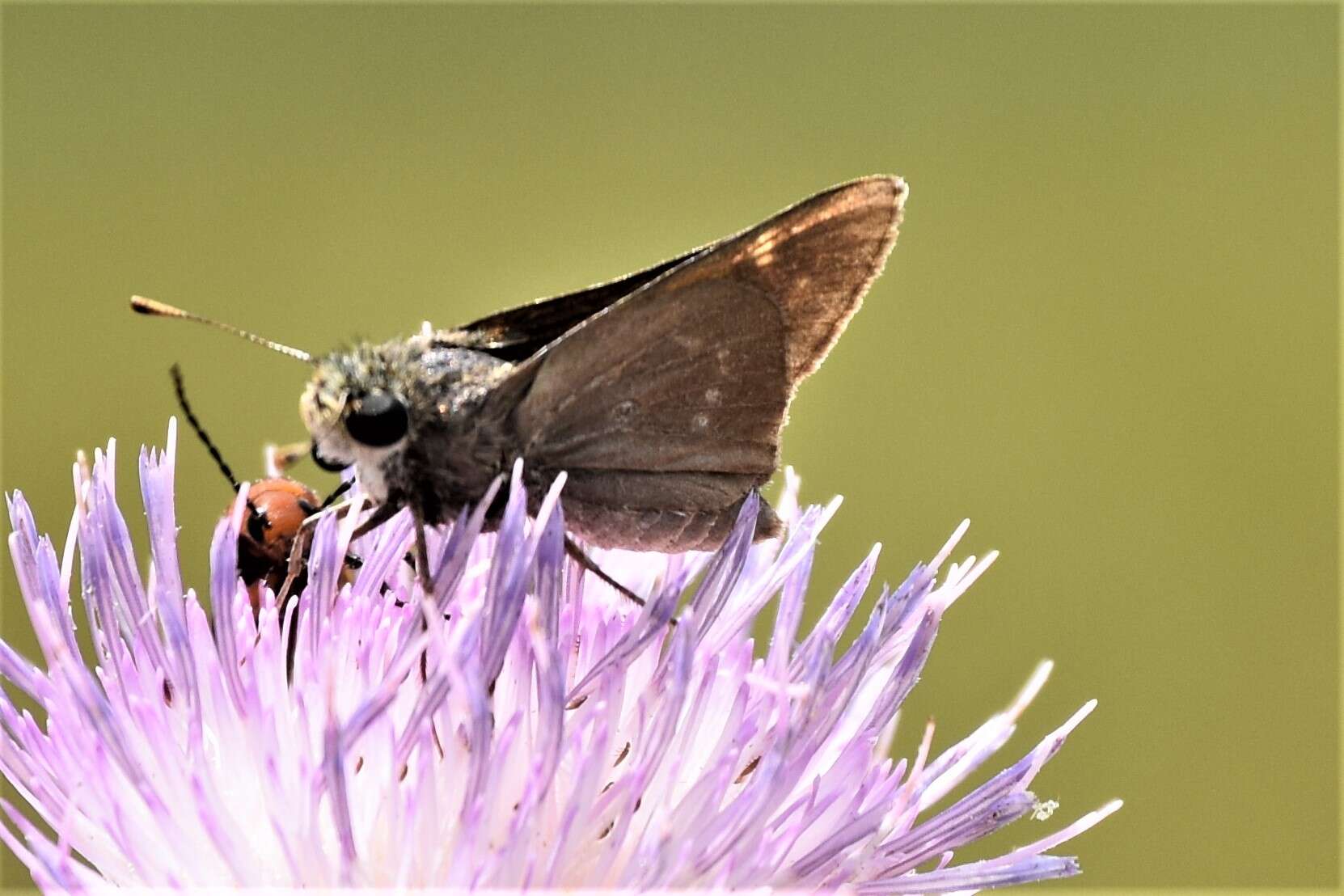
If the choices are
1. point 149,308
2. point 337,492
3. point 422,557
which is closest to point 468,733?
point 422,557

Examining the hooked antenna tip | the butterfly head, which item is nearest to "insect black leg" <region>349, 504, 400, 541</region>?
the butterfly head

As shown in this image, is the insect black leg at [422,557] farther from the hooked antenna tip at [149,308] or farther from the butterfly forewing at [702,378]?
the hooked antenna tip at [149,308]

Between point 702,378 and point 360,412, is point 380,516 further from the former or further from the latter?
point 702,378

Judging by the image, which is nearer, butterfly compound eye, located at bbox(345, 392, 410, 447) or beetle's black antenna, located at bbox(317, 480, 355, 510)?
butterfly compound eye, located at bbox(345, 392, 410, 447)

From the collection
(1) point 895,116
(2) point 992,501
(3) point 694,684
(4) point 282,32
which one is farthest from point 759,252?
(4) point 282,32

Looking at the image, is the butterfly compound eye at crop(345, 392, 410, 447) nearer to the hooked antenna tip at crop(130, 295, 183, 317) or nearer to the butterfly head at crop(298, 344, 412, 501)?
the butterfly head at crop(298, 344, 412, 501)

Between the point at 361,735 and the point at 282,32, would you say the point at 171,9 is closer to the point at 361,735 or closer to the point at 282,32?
the point at 282,32

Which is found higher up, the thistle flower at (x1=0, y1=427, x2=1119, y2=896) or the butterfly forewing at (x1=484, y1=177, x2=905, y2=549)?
the butterfly forewing at (x1=484, y1=177, x2=905, y2=549)
